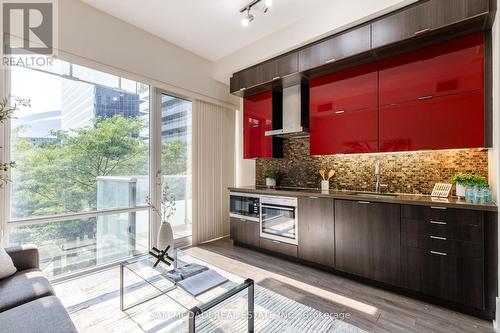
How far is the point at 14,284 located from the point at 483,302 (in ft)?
11.4

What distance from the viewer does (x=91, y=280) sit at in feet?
8.63

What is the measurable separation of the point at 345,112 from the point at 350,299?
2.05 m

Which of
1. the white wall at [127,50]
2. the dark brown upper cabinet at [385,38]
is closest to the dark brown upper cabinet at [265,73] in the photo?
the dark brown upper cabinet at [385,38]

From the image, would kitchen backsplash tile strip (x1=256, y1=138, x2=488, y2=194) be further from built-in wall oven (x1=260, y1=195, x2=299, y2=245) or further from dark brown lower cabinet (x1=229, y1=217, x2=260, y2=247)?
dark brown lower cabinet (x1=229, y1=217, x2=260, y2=247)

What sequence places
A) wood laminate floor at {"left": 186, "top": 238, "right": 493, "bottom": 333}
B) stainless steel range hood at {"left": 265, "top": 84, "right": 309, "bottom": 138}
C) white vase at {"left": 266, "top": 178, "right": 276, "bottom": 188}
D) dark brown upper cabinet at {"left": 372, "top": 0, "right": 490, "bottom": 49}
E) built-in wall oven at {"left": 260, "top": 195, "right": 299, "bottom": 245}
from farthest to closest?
white vase at {"left": 266, "top": 178, "right": 276, "bottom": 188} < stainless steel range hood at {"left": 265, "top": 84, "right": 309, "bottom": 138} < built-in wall oven at {"left": 260, "top": 195, "right": 299, "bottom": 245} < dark brown upper cabinet at {"left": 372, "top": 0, "right": 490, "bottom": 49} < wood laminate floor at {"left": 186, "top": 238, "right": 493, "bottom": 333}

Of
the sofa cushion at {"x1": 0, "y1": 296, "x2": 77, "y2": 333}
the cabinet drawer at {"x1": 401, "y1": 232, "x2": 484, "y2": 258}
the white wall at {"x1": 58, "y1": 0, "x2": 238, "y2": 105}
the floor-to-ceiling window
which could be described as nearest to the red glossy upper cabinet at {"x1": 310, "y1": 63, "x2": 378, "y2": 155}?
the cabinet drawer at {"x1": 401, "y1": 232, "x2": 484, "y2": 258}

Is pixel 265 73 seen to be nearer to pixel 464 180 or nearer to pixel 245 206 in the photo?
pixel 245 206

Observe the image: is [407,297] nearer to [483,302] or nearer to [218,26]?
[483,302]

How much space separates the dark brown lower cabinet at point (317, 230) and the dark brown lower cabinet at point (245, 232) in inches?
29.0

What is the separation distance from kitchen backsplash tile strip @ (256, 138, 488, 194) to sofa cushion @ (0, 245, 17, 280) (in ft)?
10.5

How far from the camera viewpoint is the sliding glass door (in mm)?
3613

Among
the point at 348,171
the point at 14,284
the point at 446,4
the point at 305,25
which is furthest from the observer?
the point at 348,171

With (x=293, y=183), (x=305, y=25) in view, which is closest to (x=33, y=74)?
(x=305, y=25)

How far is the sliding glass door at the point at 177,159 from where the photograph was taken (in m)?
3.61
